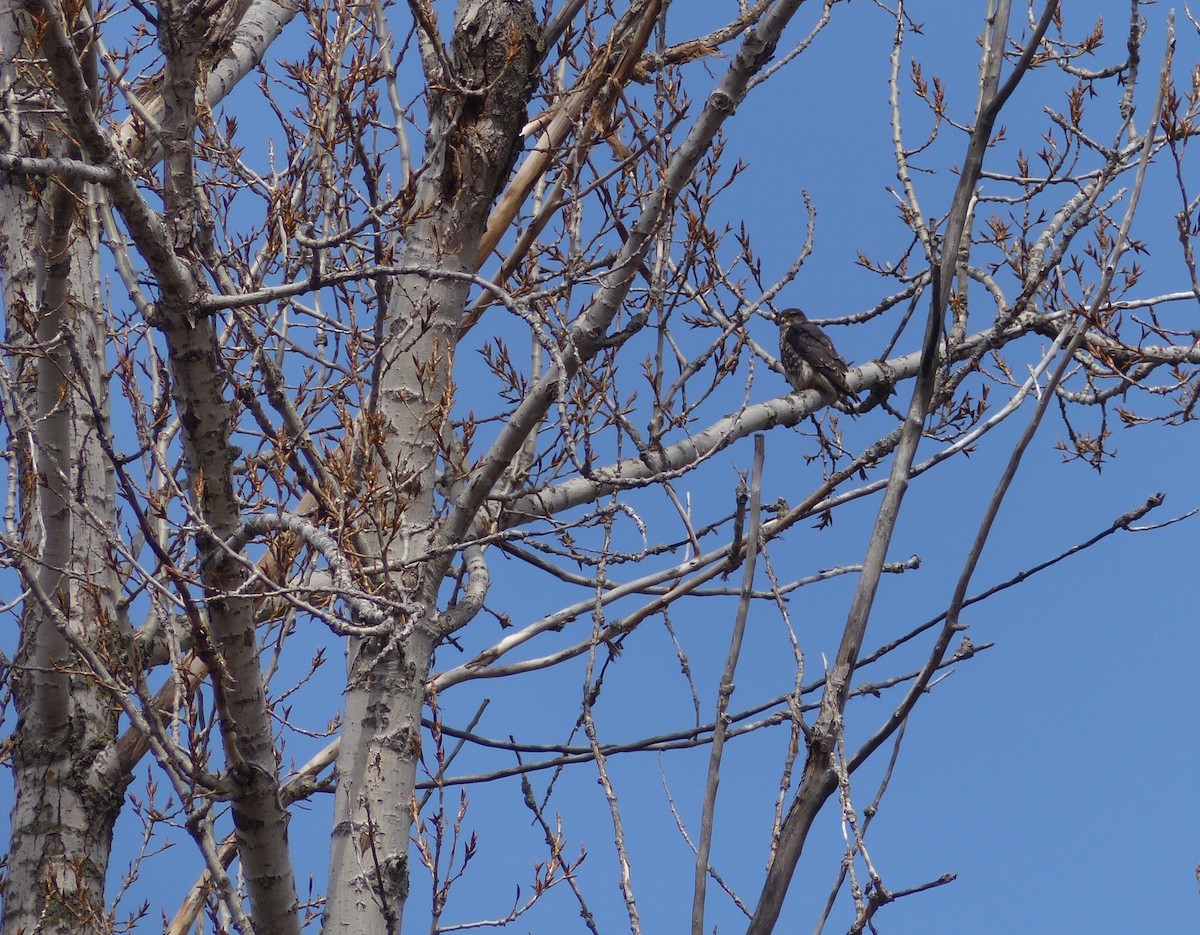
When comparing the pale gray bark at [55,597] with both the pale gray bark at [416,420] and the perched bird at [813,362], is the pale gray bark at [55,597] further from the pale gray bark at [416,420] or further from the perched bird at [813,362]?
the perched bird at [813,362]

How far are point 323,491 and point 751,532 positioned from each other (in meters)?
1.59

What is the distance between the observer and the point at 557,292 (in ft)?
12.2

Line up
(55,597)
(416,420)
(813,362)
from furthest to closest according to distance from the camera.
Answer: (813,362), (55,597), (416,420)

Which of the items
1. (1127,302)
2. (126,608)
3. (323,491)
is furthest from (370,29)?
(1127,302)

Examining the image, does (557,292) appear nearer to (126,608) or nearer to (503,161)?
(503,161)

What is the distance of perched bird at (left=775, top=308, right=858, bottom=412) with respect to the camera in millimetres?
6164

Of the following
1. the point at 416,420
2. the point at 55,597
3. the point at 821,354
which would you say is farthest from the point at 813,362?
the point at 55,597

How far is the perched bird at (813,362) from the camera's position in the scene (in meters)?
6.16

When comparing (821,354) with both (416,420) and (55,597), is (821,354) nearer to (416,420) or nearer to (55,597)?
(416,420)

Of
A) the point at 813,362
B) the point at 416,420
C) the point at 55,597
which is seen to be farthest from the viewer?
the point at 813,362

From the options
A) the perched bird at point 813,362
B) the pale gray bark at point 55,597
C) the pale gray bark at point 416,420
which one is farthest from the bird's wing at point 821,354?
the pale gray bark at point 55,597

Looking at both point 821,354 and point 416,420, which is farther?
point 821,354

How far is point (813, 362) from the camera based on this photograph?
6344 mm

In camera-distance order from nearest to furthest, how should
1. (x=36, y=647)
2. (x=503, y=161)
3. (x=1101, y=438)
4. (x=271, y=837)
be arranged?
(x=271, y=837) < (x=503, y=161) < (x=36, y=647) < (x=1101, y=438)
